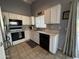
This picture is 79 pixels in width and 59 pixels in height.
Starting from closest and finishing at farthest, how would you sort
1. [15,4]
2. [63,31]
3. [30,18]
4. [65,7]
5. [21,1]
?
[65,7] → [63,31] → [15,4] → [21,1] → [30,18]

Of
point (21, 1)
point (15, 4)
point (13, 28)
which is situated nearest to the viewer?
point (13, 28)

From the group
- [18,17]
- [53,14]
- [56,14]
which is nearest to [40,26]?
[53,14]

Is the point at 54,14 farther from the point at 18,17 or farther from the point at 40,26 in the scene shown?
the point at 18,17

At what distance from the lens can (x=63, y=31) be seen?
2.65m

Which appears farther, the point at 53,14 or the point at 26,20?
the point at 26,20

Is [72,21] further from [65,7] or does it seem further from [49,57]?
[49,57]

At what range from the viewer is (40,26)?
3.87 metres

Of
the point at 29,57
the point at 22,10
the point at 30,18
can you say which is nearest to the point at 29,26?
the point at 30,18

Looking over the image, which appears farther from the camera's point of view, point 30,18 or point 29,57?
point 30,18

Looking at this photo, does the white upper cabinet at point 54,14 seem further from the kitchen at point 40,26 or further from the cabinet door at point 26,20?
the cabinet door at point 26,20

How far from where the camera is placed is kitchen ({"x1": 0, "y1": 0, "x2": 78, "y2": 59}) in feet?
8.28

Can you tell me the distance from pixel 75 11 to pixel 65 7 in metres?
0.54

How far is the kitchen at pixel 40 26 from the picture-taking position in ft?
8.28

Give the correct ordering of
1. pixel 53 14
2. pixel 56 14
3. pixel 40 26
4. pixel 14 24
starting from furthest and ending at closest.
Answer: pixel 40 26 < pixel 14 24 < pixel 53 14 < pixel 56 14
